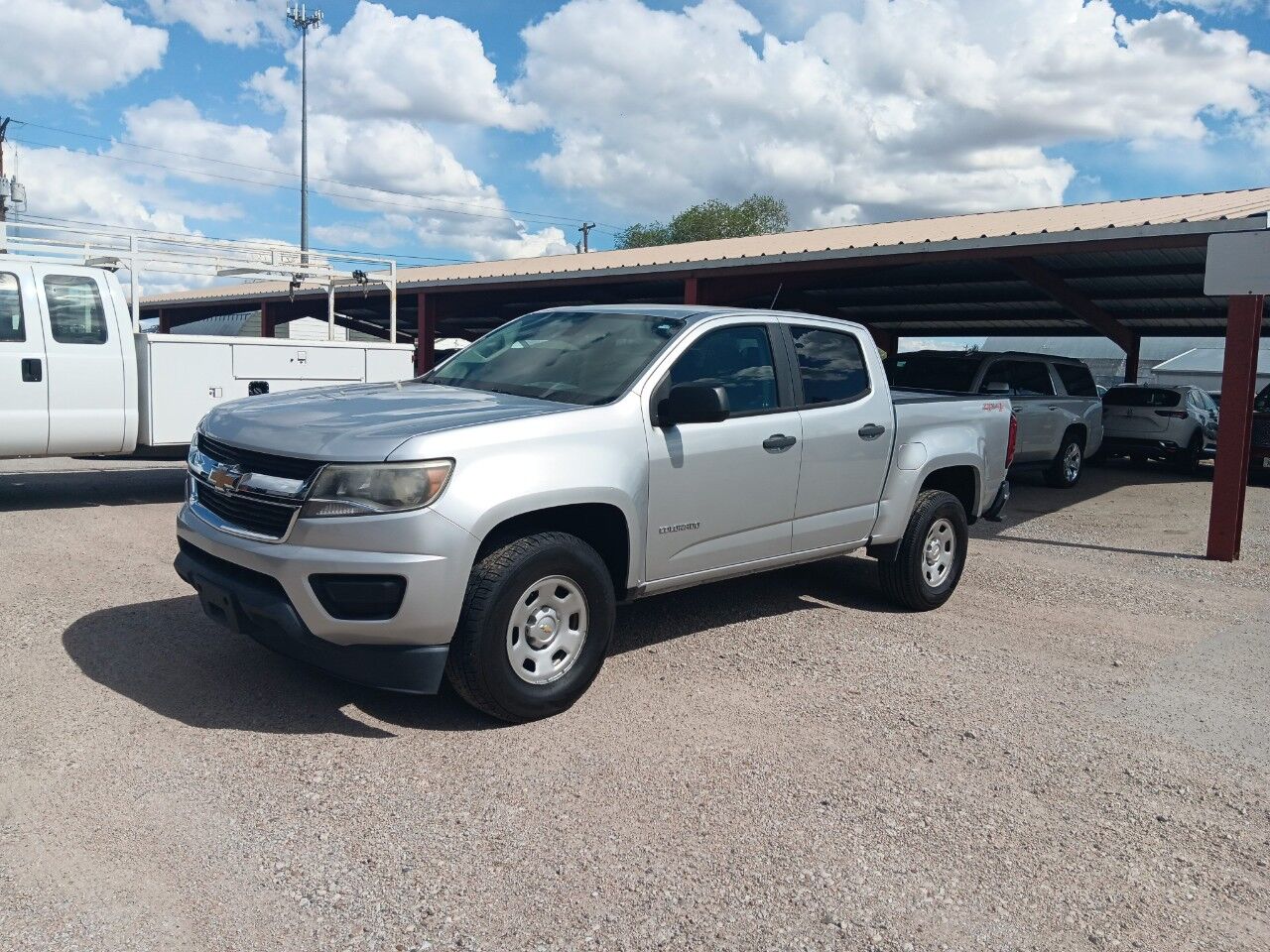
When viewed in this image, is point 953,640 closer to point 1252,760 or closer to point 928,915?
point 1252,760

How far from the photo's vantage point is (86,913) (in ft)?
9.98

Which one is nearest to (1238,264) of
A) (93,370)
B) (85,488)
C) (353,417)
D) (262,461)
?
(353,417)

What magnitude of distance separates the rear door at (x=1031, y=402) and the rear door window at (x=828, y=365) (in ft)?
25.1

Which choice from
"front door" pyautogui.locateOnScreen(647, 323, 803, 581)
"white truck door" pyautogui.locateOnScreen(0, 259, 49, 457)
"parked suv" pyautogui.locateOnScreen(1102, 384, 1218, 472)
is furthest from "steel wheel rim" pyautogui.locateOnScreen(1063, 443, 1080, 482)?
"white truck door" pyautogui.locateOnScreen(0, 259, 49, 457)

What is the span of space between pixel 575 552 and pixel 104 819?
2007mm

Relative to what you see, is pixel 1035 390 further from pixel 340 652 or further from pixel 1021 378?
pixel 340 652

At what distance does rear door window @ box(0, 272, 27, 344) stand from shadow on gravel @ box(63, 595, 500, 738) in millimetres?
4365

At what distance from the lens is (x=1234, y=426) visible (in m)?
9.66

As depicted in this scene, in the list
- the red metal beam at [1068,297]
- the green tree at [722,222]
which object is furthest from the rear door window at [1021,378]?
the green tree at [722,222]

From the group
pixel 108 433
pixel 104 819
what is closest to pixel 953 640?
pixel 104 819

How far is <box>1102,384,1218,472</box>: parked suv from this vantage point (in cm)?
1769

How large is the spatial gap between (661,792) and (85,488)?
366 inches

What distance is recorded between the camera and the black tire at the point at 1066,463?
15039 mm

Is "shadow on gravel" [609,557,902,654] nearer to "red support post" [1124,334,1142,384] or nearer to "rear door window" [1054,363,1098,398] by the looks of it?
"rear door window" [1054,363,1098,398]
